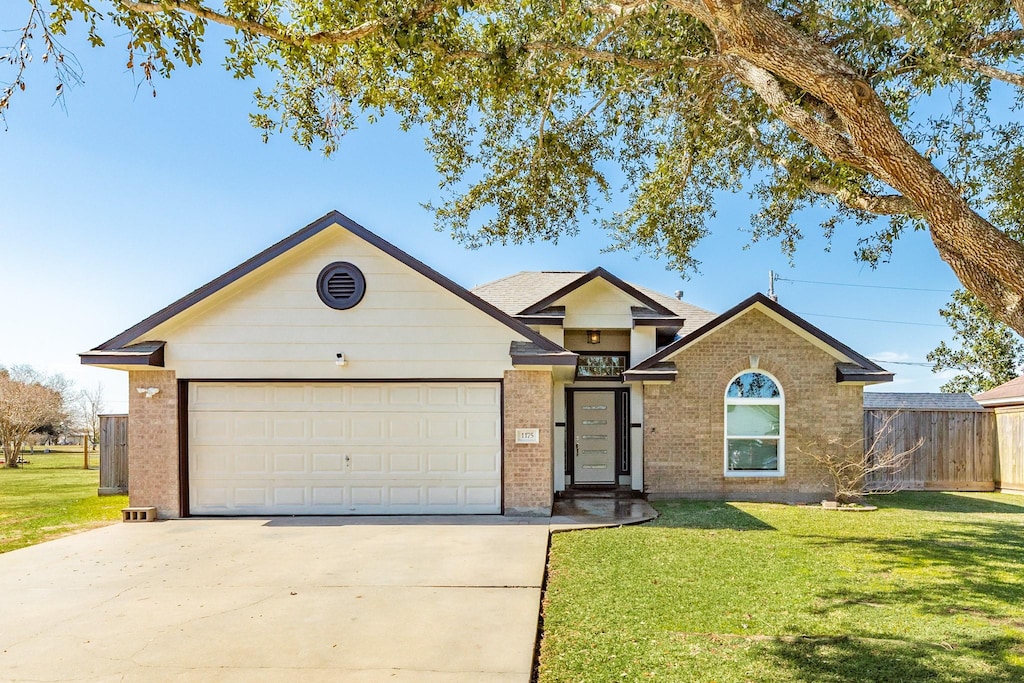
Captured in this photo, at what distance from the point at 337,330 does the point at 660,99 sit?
23.4 ft

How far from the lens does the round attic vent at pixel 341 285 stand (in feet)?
32.7

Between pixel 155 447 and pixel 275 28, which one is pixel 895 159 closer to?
pixel 275 28

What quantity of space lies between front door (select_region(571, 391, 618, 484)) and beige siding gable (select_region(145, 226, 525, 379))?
406 cm

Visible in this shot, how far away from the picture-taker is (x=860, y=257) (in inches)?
400

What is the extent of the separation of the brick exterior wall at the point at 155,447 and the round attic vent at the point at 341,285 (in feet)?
9.39

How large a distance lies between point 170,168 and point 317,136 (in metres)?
5.37

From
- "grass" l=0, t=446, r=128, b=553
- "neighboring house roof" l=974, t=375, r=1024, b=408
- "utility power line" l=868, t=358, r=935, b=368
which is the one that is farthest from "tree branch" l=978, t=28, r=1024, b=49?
"utility power line" l=868, t=358, r=935, b=368

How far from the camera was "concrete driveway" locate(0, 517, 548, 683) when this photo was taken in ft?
14.3

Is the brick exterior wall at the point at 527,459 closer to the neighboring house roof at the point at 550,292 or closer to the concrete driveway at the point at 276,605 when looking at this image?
the concrete driveway at the point at 276,605

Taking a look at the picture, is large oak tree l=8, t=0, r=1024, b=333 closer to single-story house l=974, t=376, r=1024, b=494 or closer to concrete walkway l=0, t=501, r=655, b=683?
concrete walkway l=0, t=501, r=655, b=683

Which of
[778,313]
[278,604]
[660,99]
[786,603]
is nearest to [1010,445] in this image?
[778,313]

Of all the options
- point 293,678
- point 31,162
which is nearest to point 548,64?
point 293,678

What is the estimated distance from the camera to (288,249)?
9.74 metres

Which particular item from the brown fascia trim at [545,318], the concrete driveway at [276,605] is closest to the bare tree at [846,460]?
the brown fascia trim at [545,318]
